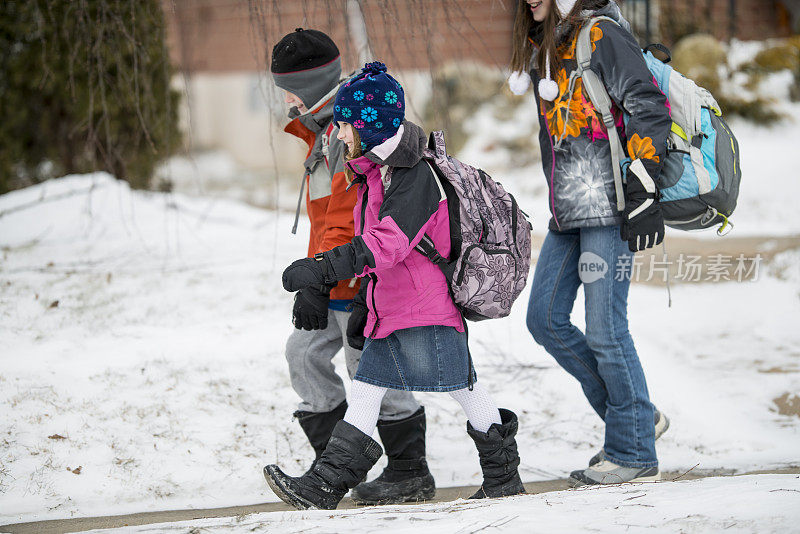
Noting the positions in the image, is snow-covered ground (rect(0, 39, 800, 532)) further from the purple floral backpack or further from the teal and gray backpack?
the teal and gray backpack

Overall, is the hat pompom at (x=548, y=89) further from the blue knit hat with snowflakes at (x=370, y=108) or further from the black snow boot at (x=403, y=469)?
the black snow boot at (x=403, y=469)

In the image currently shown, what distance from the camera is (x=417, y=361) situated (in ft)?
8.95

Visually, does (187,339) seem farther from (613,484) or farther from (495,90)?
(495,90)

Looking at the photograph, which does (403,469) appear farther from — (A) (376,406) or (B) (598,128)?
(B) (598,128)

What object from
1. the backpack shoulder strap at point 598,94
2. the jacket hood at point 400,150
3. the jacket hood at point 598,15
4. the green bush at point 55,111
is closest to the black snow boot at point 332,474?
the jacket hood at point 400,150

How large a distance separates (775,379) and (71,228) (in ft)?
16.4

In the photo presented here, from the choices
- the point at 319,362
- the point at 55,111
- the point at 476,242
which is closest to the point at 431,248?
the point at 476,242

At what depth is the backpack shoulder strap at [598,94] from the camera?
289 cm

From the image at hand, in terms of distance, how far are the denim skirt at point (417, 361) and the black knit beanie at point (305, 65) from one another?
96 cm

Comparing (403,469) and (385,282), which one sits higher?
(385,282)

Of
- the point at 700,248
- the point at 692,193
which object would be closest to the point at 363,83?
the point at 692,193

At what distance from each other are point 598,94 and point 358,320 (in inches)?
46.1

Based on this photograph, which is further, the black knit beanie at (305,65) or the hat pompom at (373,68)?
the black knit beanie at (305,65)

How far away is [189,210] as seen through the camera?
22.9 feet
